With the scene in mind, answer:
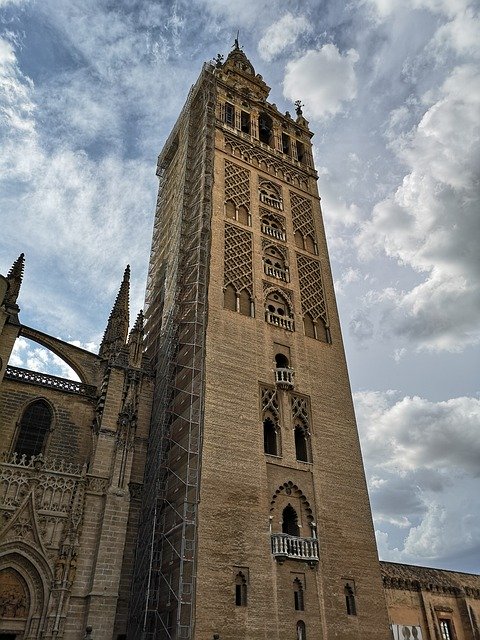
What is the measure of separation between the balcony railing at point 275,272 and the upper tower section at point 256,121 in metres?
7.21

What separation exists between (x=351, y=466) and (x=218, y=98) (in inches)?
844

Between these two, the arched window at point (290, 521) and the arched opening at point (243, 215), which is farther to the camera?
the arched opening at point (243, 215)

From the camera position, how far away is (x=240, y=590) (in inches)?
598

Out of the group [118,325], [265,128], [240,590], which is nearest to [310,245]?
[265,128]

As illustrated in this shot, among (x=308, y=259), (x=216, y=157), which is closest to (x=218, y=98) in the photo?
(x=216, y=157)

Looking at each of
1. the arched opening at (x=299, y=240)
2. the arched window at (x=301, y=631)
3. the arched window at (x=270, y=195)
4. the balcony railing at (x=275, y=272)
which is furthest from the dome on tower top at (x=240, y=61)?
the arched window at (x=301, y=631)

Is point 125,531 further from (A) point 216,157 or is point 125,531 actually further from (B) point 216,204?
(A) point 216,157

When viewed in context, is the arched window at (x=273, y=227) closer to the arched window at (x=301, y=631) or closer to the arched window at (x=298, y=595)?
the arched window at (x=298, y=595)

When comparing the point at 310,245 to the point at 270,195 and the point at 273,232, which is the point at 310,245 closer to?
the point at 273,232

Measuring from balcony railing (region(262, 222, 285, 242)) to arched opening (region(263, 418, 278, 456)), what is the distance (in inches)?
389

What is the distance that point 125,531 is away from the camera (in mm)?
16234

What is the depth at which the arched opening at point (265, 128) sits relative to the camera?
31.6 m

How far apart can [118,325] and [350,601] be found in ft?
46.3

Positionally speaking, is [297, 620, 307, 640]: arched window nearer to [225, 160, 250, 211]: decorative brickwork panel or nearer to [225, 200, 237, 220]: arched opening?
[225, 200, 237, 220]: arched opening
